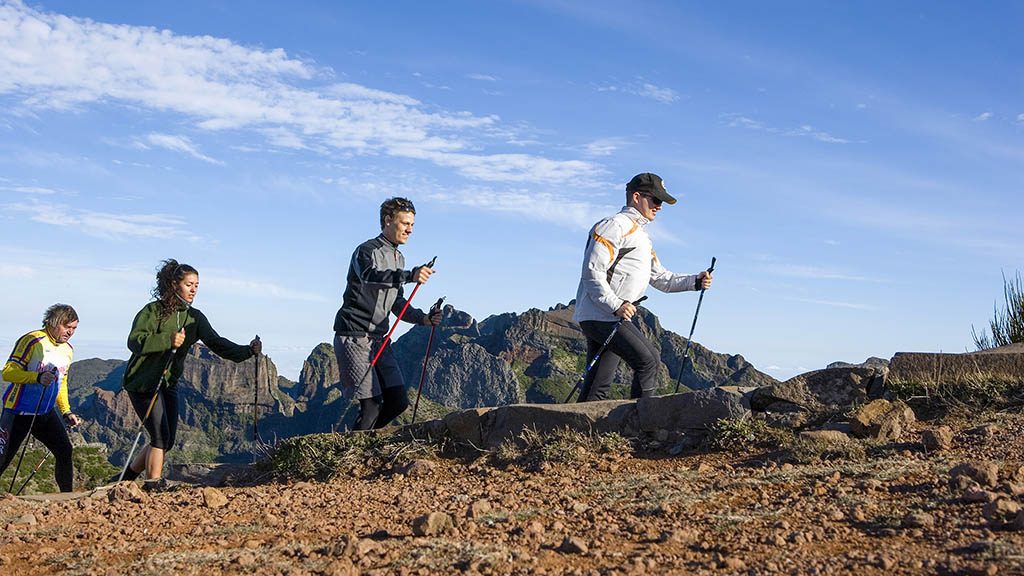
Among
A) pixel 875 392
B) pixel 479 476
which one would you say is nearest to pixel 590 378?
pixel 479 476

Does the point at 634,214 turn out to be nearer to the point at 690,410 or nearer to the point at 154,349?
the point at 690,410

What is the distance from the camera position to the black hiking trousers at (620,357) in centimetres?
757

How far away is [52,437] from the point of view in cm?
841

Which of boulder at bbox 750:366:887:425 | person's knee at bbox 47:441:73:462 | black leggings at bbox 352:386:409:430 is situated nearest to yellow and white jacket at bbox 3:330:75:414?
person's knee at bbox 47:441:73:462

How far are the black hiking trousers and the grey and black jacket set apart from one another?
5.50 ft

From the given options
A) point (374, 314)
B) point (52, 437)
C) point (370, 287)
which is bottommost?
point (52, 437)

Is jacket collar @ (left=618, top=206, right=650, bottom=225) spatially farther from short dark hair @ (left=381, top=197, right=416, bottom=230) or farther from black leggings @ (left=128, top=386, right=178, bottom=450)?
black leggings @ (left=128, top=386, right=178, bottom=450)

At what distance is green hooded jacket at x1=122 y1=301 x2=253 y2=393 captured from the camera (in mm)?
7824

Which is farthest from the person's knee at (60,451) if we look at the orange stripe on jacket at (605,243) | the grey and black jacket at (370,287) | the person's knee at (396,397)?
the orange stripe on jacket at (605,243)

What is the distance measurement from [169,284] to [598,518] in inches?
194

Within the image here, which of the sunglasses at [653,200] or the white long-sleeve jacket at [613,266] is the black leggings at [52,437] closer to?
the white long-sleeve jacket at [613,266]

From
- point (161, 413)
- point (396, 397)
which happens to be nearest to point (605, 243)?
point (396, 397)

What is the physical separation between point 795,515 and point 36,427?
276 inches

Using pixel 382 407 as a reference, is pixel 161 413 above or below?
below
